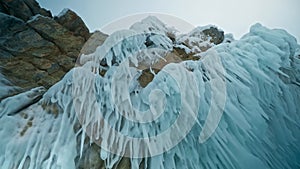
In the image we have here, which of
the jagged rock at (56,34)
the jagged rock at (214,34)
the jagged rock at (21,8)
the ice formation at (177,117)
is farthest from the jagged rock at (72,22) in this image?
the jagged rock at (214,34)

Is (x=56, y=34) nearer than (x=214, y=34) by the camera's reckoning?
Yes

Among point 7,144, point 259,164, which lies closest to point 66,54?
point 7,144

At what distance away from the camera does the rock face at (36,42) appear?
5.14 m

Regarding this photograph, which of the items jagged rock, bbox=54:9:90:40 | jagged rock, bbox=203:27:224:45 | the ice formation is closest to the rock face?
jagged rock, bbox=54:9:90:40

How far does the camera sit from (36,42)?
20.4 feet

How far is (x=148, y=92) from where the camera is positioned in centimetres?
325

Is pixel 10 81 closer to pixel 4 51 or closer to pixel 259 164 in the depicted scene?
pixel 4 51

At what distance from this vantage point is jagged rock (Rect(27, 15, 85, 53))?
21.3ft

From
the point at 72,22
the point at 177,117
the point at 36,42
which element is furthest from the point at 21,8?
the point at 177,117

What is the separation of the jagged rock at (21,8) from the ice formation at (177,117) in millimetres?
4747

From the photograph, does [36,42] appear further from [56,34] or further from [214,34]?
[214,34]

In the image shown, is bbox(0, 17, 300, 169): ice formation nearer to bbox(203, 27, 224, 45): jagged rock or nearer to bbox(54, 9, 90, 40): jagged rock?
bbox(54, 9, 90, 40): jagged rock

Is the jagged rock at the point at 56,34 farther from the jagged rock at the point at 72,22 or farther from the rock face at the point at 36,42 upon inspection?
the jagged rock at the point at 72,22

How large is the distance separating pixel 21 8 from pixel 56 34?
62.9 inches
